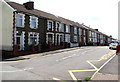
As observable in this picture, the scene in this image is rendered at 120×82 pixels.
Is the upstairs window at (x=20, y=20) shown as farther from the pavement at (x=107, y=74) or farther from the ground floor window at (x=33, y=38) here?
the pavement at (x=107, y=74)

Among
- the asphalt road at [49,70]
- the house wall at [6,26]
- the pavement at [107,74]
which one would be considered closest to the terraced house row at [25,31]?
the house wall at [6,26]

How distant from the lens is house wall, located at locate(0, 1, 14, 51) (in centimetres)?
1819

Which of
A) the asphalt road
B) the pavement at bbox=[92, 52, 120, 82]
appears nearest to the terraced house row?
the asphalt road

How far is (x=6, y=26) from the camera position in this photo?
62.0 feet

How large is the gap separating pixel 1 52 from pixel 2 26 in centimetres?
425

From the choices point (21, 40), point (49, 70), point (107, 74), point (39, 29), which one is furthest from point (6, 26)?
point (107, 74)

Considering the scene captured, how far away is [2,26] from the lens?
19.3 m

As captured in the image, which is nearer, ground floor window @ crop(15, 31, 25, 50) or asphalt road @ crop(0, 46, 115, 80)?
asphalt road @ crop(0, 46, 115, 80)

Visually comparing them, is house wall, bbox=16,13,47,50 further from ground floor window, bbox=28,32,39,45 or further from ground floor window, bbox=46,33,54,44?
ground floor window, bbox=46,33,54,44

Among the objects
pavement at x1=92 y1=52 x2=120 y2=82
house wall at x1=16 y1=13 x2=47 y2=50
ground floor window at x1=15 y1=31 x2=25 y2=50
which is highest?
house wall at x1=16 y1=13 x2=47 y2=50

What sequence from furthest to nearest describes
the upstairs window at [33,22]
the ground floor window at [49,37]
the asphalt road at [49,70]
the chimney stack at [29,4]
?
1. the ground floor window at [49,37]
2. the chimney stack at [29,4]
3. the upstairs window at [33,22]
4. the asphalt road at [49,70]

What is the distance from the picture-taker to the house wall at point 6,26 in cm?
1819

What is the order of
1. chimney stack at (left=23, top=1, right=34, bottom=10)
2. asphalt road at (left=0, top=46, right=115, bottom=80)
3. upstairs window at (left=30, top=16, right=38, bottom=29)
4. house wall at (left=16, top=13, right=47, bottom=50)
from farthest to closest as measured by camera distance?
chimney stack at (left=23, top=1, right=34, bottom=10)
upstairs window at (left=30, top=16, right=38, bottom=29)
house wall at (left=16, top=13, right=47, bottom=50)
asphalt road at (left=0, top=46, right=115, bottom=80)

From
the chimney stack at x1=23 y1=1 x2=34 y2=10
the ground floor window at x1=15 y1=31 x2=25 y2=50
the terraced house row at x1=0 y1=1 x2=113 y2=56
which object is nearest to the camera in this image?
the terraced house row at x1=0 y1=1 x2=113 y2=56
